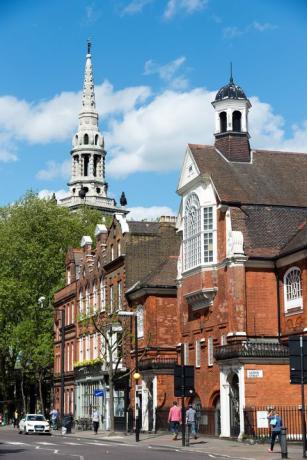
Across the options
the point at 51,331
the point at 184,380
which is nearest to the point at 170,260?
the point at 184,380

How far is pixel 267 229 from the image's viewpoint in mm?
46469

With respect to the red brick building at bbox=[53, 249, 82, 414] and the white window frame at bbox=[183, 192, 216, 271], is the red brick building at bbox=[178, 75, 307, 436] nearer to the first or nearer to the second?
the white window frame at bbox=[183, 192, 216, 271]

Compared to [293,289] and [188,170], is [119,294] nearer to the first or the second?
[188,170]

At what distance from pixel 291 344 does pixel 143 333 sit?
89.1 ft

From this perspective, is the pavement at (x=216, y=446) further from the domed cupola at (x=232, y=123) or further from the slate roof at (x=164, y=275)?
the domed cupola at (x=232, y=123)

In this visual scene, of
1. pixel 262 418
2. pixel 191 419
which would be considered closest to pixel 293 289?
pixel 262 418

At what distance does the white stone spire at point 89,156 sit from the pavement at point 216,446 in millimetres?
102910

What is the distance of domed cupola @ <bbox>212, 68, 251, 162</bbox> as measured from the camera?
2020 inches

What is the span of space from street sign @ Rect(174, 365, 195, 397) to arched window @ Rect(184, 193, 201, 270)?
12235mm

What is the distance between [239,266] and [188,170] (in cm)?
830

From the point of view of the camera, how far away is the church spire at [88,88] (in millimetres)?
149125

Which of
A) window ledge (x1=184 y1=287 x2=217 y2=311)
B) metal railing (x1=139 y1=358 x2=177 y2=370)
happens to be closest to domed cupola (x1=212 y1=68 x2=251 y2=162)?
window ledge (x1=184 y1=287 x2=217 y2=311)

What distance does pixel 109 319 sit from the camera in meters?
53.2

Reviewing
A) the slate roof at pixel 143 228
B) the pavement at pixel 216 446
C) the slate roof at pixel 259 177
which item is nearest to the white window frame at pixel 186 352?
the pavement at pixel 216 446
